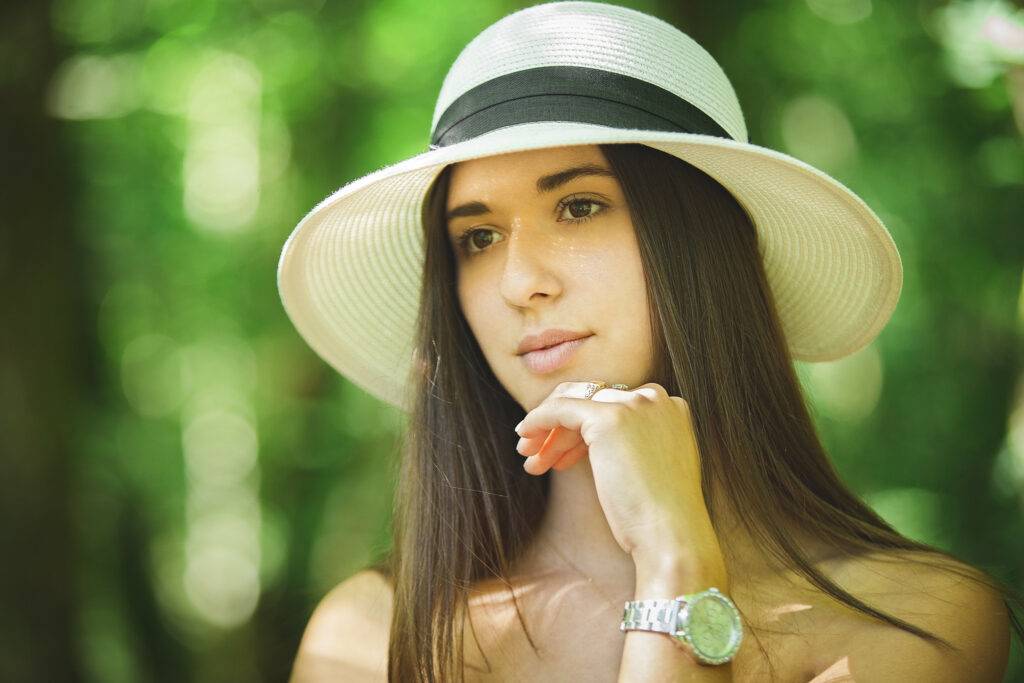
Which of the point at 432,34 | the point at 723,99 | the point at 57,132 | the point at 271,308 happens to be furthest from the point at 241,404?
the point at 723,99

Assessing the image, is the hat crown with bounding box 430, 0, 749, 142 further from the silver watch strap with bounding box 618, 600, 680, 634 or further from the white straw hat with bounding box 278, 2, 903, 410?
the silver watch strap with bounding box 618, 600, 680, 634

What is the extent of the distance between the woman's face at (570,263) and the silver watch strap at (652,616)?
523 mm

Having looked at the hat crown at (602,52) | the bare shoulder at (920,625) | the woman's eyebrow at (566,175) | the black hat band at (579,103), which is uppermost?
the hat crown at (602,52)

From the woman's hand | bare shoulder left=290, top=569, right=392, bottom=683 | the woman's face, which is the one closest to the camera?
the woman's hand

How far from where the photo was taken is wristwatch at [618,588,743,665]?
5.74 feet

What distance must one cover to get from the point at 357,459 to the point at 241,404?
1304mm

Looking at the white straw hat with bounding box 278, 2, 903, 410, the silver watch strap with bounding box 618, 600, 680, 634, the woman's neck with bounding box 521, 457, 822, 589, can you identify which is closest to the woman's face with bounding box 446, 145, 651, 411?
the white straw hat with bounding box 278, 2, 903, 410

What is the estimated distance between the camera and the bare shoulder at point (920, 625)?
193 centimetres

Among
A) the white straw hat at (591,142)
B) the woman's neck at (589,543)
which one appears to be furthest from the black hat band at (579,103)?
the woman's neck at (589,543)

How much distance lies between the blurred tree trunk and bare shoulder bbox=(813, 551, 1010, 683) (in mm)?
3224

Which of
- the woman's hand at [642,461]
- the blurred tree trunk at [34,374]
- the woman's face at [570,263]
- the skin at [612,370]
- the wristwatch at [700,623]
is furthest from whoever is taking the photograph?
the blurred tree trunk at [34,374]

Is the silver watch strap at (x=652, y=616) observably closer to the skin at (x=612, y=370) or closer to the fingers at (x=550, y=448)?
the skin at (x=612, y=370)

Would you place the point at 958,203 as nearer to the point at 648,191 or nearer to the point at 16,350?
the point at 648,191

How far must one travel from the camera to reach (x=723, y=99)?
229cm
